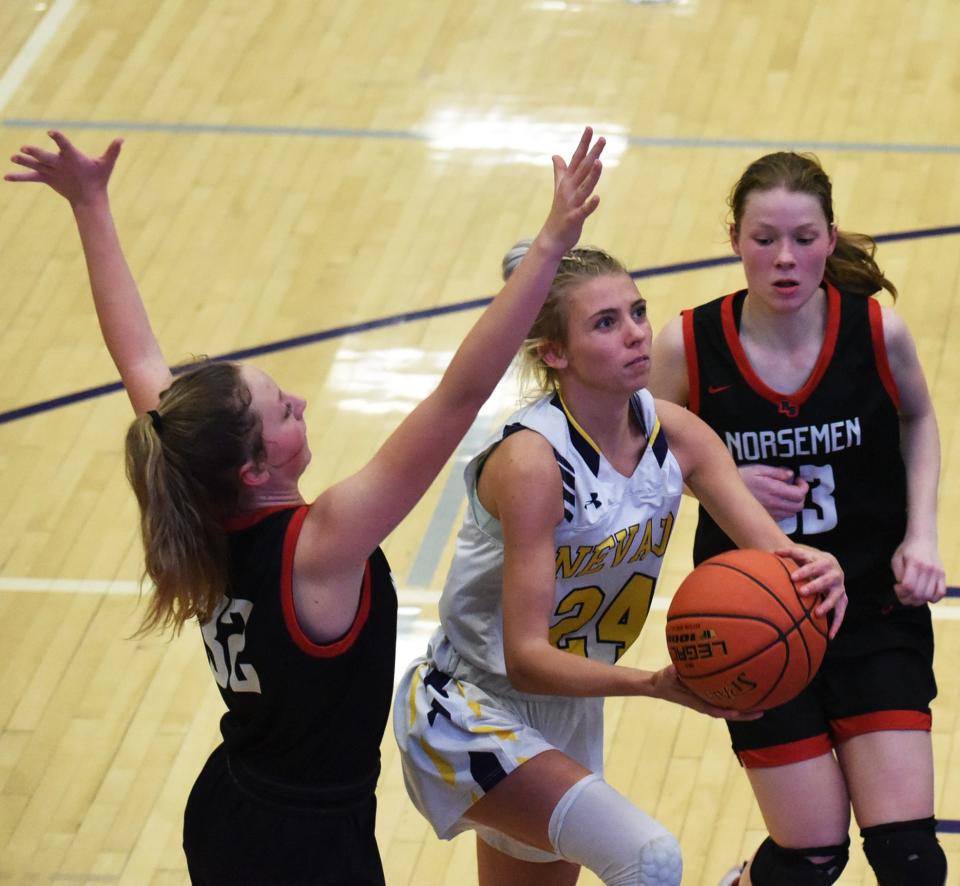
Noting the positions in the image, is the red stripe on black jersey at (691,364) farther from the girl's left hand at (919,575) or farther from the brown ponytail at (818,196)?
the girl's left hand at (919,575)

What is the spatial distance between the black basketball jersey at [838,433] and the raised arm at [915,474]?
0.03 meters

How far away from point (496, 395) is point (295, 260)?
4.74 ft

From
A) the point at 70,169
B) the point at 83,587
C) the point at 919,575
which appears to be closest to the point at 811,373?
the point at 919,575

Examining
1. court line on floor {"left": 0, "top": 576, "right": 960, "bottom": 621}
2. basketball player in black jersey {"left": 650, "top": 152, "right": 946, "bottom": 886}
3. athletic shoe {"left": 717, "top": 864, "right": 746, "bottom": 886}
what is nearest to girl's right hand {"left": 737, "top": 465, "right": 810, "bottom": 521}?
basketball player in black jersey {"left": 650, "top": 152, "right": 946, "bottom": 886}

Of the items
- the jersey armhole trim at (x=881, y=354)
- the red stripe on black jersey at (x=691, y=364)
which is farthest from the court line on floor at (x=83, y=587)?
the jersey armhole trim at (x=881, y=354)

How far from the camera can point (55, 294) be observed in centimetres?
781

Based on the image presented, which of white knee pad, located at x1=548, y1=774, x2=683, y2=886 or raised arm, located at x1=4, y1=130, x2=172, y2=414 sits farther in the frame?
raised arm, located at x1=4, y1=130, x2=172, y2=414

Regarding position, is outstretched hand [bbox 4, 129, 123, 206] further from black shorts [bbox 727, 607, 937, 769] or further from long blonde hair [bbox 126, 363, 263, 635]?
black shorts [bbox 727, 607, 937, 769]

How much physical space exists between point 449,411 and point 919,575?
138 cm

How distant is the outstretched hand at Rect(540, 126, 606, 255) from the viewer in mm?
3158

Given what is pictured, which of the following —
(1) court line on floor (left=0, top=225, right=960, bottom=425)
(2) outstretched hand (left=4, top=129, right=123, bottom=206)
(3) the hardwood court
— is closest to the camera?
(2) outstretched hand (left=4, top=129, right=123, bottom=206)

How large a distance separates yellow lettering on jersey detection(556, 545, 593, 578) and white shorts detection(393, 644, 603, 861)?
330 mm

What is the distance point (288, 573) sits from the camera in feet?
10.8

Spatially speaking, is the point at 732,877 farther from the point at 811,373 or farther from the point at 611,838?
the point at 811,373
